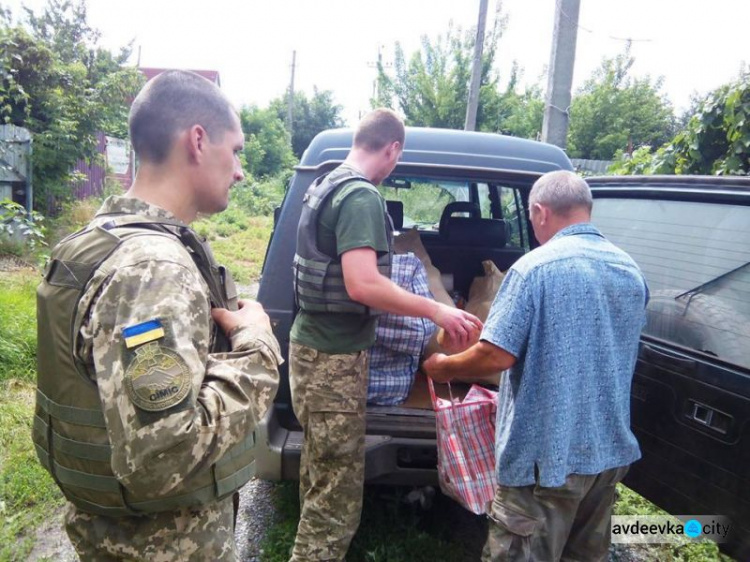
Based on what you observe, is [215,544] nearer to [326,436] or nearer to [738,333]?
[326,436]

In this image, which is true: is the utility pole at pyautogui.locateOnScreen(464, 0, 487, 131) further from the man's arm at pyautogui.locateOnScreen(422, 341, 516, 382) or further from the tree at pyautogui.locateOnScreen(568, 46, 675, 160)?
the tree at pyautogui.locateOnScreen(568, 46, 675, 160)

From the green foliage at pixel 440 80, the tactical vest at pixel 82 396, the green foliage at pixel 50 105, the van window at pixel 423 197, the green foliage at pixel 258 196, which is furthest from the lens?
the green foliage at pixel 258 196

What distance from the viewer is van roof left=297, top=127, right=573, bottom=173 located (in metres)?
2.63

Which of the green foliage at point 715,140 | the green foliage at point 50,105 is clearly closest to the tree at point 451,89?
the green foliage at point 50,105

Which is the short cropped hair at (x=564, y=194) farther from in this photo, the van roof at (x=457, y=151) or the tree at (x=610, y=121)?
the tree at (x=610, y=121)

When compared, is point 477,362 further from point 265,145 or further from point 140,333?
point 265,145

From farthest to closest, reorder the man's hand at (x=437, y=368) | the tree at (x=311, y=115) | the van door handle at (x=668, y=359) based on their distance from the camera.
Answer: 1. the tree at (x=311, y=115)
2. the man's hand at (x=437, y=368)
3. the van door handle at (x=668, y=359)

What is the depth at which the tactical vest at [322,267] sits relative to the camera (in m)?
2.13

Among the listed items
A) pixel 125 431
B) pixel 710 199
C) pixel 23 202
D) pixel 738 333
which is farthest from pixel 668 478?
pixel 23 202

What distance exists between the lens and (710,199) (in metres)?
2.09

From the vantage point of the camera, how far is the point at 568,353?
1.76 m

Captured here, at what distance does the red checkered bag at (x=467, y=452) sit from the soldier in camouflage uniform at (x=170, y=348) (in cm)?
101

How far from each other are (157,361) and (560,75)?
6.08 meters

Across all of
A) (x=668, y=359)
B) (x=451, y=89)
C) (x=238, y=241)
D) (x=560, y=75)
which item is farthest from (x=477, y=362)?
(x=451, y=89)
